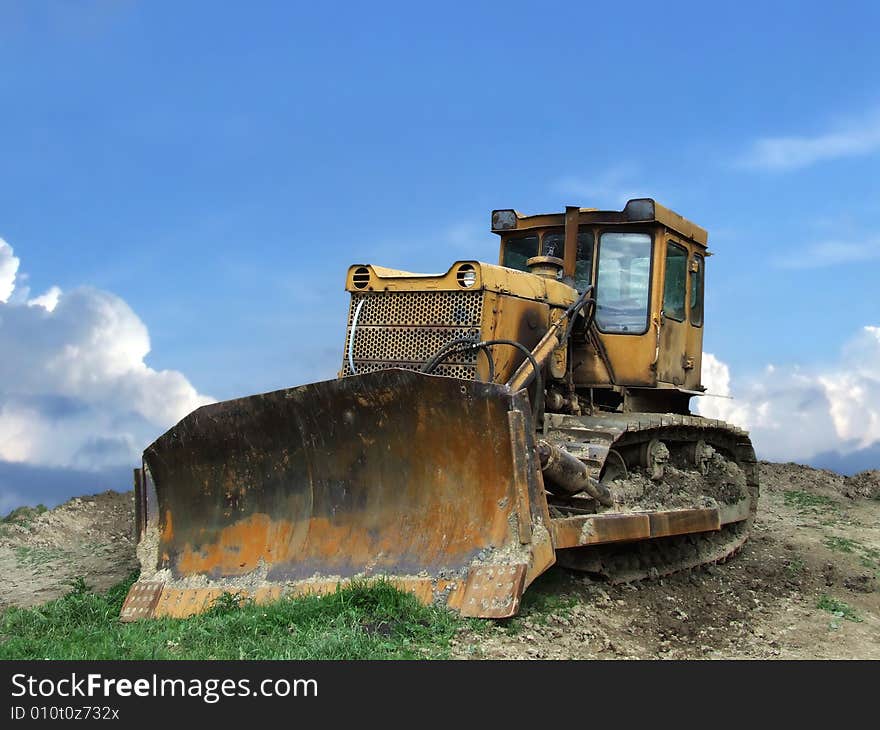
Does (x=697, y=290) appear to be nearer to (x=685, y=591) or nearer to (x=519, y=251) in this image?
(x=519, y=251)

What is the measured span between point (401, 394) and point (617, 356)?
11.0 feet

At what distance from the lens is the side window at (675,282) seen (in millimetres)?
9461

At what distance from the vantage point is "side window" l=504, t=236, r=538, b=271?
9359mm

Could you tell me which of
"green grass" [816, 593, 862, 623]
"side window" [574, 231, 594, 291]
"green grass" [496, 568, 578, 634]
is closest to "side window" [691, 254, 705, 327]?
"side window" [574, 231, 594, 291]

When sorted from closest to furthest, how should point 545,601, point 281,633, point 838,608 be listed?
point 281,633
point 545,601
point 838,608

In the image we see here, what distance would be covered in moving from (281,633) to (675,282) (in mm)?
5791

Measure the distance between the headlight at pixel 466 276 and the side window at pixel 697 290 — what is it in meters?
3.67

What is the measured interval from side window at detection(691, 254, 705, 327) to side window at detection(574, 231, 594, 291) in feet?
5.26

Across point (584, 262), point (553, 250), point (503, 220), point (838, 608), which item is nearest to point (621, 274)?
point (584, 262)

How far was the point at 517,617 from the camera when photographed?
231 inches

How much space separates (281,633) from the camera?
5.53 m

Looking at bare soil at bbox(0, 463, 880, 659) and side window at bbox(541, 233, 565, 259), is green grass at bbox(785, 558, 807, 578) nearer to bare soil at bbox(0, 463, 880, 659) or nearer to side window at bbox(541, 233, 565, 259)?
bare soil at bbox(0, 463, 880, 659)

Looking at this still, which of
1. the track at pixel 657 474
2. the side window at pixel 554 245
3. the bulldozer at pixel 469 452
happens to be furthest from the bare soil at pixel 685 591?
the side window at pixel 554 245

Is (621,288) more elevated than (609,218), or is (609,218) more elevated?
(609,218)
